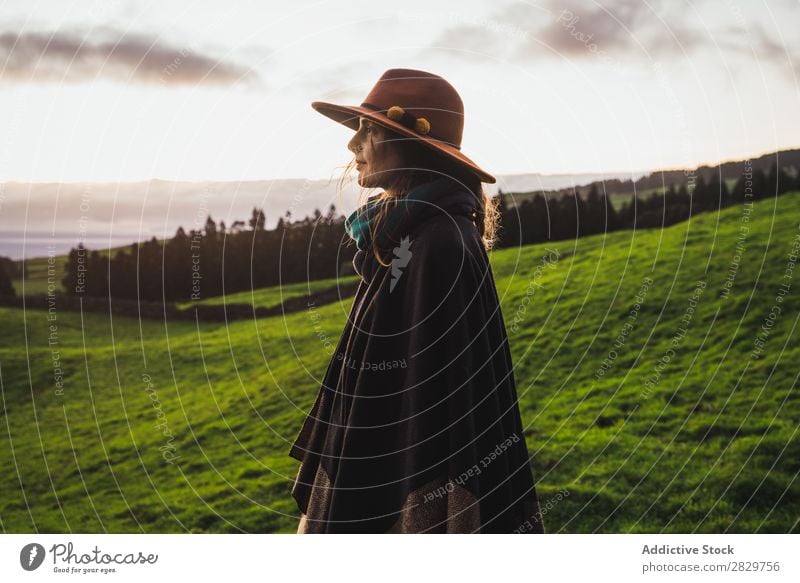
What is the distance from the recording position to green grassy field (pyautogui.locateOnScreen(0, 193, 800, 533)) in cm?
653

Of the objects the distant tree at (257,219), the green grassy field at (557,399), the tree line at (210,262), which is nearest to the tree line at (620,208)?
the green grassy field at (557,399)

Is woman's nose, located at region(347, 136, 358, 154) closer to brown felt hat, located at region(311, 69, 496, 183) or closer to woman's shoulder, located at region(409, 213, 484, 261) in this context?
brown felt hat, located at region(311, 69, 496, 183)

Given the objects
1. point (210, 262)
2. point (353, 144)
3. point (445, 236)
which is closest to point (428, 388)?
point (445, 236)

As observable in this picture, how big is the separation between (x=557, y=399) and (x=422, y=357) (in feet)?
19.7

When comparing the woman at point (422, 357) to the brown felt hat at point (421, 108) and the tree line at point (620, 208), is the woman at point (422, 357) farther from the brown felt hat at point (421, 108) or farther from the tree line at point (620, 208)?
the tree line at point (620, 208)

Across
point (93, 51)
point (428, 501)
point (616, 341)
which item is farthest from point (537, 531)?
point (616, 341)

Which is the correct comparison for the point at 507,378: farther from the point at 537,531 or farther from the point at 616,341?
the point at 616,341

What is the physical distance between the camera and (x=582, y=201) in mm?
11164

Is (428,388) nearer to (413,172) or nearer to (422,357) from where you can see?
(422,357)

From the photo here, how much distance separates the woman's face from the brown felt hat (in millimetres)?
64

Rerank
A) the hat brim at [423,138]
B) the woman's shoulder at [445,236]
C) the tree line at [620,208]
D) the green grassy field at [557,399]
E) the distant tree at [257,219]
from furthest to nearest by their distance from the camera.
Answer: the tree line at [620,208]
the distant tree at [257,219]
the green grassy field at [557,399]
the hat brim at [423,138]
the woman's shoulder at [445,236]

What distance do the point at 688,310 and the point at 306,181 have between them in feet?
19.6

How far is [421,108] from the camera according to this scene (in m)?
2.79

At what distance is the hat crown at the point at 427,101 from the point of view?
2803mm
